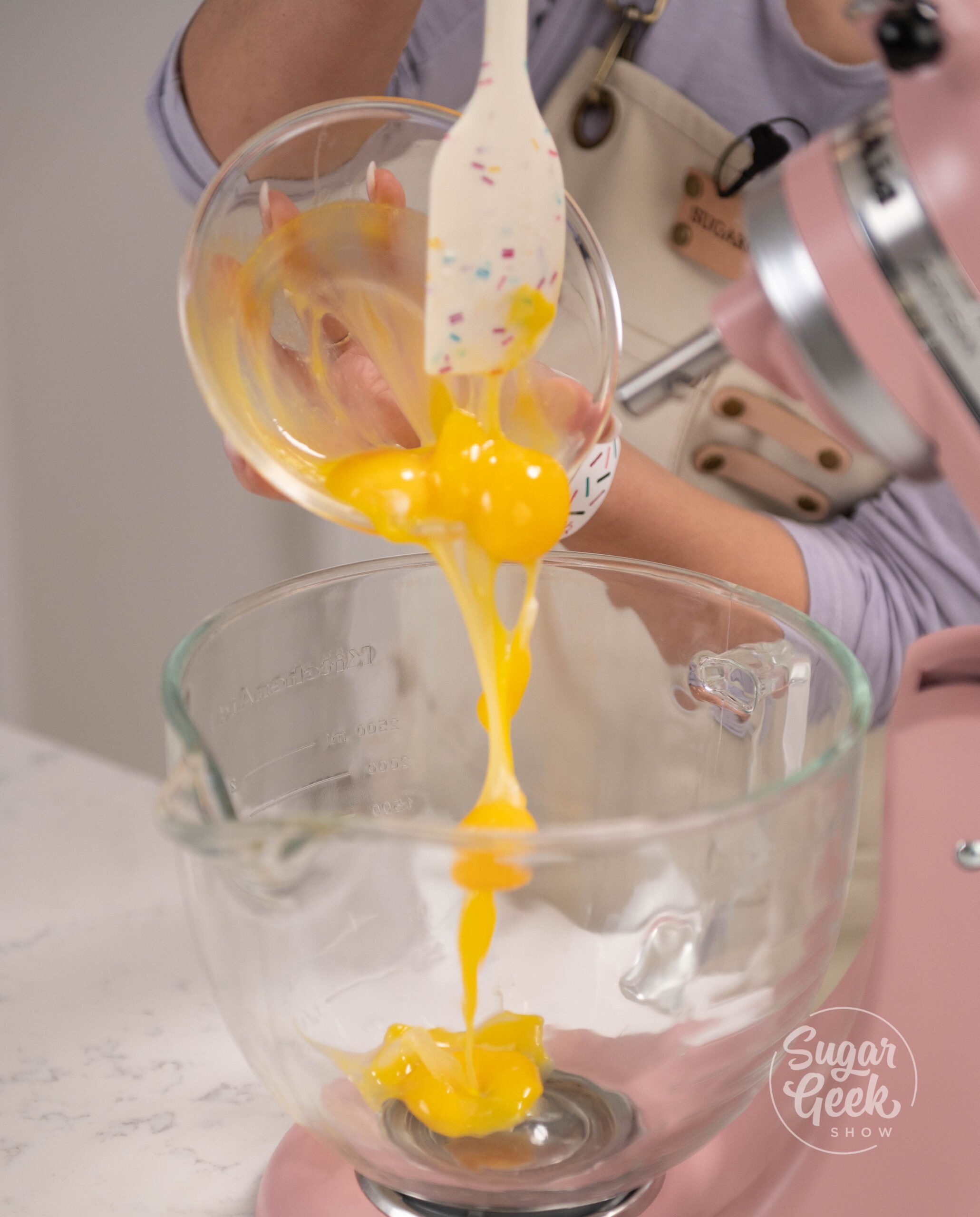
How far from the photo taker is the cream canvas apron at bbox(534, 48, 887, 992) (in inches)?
36.8

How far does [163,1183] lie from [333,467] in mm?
327

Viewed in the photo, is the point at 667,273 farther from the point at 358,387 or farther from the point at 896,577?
the point at 358,387

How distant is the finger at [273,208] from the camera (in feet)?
1.69

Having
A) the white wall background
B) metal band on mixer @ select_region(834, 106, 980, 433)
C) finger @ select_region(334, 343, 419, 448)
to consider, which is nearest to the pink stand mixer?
metal band on mixer @ select_region(834, 106, 980, 433)

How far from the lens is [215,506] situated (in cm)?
162

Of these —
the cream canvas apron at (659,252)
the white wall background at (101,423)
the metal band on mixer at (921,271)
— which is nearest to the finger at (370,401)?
the metal band on mixer at (921,271)

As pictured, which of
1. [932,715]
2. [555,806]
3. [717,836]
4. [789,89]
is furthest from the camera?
[789,89]

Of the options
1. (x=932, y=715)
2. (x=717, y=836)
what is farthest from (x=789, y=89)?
(x=717, y=836)

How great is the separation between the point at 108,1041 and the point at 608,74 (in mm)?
771

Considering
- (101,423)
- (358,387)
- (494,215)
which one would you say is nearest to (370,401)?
(358,387)

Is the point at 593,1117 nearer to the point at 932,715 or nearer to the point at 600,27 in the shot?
the point at 932,715

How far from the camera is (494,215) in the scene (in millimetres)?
455

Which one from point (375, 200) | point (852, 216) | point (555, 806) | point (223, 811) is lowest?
point (555, 806)

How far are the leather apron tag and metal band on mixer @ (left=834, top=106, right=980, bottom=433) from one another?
577mm
